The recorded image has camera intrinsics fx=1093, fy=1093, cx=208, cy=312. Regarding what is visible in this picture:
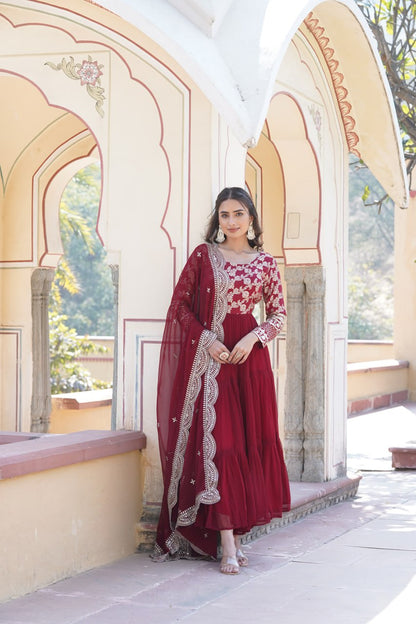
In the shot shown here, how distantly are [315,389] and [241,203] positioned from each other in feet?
7.68

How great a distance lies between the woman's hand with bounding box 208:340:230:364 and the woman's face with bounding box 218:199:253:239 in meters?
0.56

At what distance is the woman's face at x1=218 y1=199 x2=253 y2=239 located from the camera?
540 cm

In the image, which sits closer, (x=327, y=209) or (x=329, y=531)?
(x=329, y=531)

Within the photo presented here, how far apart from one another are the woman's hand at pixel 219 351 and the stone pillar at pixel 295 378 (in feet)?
7.46

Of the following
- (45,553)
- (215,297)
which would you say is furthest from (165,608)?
(215,297)

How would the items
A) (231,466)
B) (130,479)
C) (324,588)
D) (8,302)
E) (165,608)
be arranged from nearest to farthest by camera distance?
1. (165,608)
2. (324,588)
3. (231,466)
4. (130,479)
5. (8,302)

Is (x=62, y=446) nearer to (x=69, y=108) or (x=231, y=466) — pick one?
(x=231, y=466)

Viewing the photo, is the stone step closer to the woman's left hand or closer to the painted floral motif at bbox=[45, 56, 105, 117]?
the painted floral motif at bbox=[45, 56, 105, 117]

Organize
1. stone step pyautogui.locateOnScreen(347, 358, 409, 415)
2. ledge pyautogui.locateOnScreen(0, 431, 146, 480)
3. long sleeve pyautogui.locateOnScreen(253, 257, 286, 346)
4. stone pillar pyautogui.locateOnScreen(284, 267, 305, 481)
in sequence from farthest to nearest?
stone step pyautogui.locateOnScreen(347, 358, 409, 415), stone pillar pyautogui.locateOnScreen(284, 267, 305, 481), long sleeve pyautogui.locateOnScreen(253, 257, 286, 346), ledge pyautogui.locateOnScreen(0, 431, 146, 480)

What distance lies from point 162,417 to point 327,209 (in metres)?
2.52

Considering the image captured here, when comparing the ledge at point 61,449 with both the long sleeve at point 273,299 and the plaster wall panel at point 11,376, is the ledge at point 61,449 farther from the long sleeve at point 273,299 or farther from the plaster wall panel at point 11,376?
the plaster wall panel at point 11,376

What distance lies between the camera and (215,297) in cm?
542

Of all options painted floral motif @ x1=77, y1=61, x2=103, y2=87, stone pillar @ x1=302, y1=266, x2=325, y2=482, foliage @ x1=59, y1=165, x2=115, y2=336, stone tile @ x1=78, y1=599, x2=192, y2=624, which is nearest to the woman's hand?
stone tile @ x1=78, y1=599, x2=192, y2=624

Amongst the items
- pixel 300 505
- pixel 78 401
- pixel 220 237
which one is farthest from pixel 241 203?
pixel 78 401
